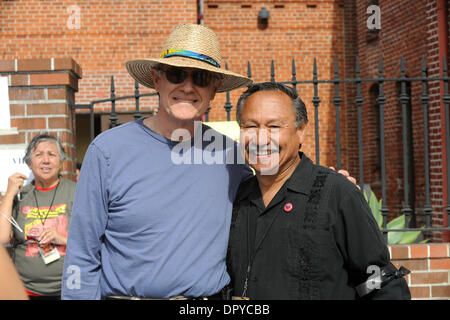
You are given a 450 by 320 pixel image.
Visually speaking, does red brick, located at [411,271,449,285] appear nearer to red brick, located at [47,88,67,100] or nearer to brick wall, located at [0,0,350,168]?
red brick, located at [47,88,67,100]

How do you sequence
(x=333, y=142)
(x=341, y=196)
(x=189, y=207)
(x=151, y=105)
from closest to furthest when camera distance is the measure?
1. (x=341, y=196)
2. (x=189, y=207)
3. (x=151, y=105)
4. (x=333, y=142)

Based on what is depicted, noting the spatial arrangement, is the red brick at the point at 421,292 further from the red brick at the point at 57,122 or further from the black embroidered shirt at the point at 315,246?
the red brick at the point at 57,122

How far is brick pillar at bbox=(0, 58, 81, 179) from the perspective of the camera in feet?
12.7

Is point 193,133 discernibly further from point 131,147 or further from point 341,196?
point 341,196

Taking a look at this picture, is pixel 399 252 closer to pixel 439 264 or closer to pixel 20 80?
pixel 439 264

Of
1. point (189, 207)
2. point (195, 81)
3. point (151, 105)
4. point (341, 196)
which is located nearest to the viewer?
point (341, 196)

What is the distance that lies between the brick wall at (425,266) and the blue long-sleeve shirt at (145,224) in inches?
120

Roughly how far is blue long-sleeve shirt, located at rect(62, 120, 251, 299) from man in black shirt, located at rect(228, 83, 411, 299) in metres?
0.13

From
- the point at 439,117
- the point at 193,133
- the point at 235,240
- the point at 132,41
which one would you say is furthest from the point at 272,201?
the point at 132,41

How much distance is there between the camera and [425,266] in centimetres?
462

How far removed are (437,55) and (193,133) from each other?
6448mm

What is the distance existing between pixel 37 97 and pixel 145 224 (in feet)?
7.74

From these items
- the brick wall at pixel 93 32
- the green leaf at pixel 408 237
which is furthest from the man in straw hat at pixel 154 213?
the brick wall at pixel 93 32

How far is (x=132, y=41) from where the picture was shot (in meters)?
10.9
